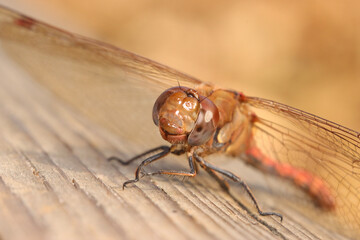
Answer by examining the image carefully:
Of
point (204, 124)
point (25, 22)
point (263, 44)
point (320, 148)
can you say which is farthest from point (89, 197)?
point (263, 44)

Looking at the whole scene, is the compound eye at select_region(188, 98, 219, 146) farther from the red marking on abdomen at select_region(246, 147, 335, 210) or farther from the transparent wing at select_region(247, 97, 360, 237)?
the red marking on abdomen at select_region(246, 147, 335, 210)

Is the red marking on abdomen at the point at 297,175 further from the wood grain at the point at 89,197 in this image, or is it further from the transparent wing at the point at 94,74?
the transparent wing at the point at 94,74

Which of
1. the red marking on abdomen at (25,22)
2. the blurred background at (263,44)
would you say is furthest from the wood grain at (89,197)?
the blurred background at (263,44)

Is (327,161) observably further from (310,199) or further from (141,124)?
(141,124)

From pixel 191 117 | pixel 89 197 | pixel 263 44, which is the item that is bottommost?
pixel 89 197

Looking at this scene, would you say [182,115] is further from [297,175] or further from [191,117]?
[297,175]

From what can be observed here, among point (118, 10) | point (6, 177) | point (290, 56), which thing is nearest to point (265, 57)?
point (290, 56)

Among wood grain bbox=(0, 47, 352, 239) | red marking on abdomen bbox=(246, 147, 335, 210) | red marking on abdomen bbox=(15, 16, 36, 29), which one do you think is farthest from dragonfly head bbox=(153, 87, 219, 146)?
red marking on abdomen bbox=(15, 16, 36, 29)
